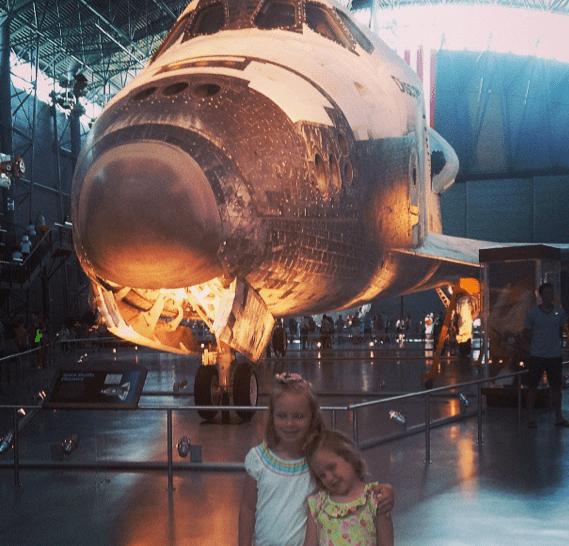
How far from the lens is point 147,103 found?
5.06 meters

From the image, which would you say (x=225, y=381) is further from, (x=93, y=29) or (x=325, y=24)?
(x=93, y=29)

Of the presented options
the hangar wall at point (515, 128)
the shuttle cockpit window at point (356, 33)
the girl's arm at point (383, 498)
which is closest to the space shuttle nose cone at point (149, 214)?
the girl's arm at point (383, 498)

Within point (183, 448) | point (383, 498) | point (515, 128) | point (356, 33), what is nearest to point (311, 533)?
point (383, 498)

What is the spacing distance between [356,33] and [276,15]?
94cm

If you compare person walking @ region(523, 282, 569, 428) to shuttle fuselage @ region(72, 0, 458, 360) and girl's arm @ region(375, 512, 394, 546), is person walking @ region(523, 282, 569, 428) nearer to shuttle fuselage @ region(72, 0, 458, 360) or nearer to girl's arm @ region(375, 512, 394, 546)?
shuttle fuselage @ region(72, 0, 458, 360)

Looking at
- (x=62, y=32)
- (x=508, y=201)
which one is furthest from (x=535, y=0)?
(x=62, y=32)

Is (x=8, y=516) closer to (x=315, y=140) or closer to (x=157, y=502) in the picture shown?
(x=157, y=502)

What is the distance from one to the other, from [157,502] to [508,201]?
27.4m

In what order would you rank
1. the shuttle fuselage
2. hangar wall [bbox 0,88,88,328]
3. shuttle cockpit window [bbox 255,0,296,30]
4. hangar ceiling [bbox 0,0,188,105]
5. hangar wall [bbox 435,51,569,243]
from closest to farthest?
the shuttle fuselage < shuttle cockpit window [bbox 255,0,296,30] < hangar ceiling [bbox 0,0,188,105] < hangar wall [bbox 0,88,88,328] < hangar wall [bbox 435,51,569,243]

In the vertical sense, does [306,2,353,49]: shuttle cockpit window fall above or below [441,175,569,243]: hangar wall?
below

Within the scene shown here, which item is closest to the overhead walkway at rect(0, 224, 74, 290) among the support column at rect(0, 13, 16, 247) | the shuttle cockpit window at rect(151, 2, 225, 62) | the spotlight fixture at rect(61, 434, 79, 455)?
the support column at rect(0, 13, 16, 247)

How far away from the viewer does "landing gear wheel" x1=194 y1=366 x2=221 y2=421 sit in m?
6.80

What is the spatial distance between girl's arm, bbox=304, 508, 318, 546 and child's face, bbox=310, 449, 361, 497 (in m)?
0.11

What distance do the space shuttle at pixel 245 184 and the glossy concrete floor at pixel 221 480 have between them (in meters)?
0.72
